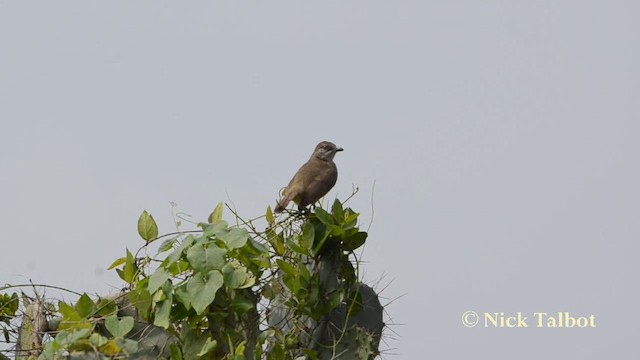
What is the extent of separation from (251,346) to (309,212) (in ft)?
1.84

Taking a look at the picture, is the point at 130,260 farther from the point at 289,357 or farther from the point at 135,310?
the point at 289,357

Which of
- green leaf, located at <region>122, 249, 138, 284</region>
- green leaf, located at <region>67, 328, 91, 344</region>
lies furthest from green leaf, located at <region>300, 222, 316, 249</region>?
green leaf, located at <region>67, 328, 91, 344</region>

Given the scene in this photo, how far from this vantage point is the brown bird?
478 cm

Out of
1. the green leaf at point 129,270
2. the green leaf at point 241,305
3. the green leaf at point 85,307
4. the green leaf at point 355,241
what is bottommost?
the green leaf at point 85,307

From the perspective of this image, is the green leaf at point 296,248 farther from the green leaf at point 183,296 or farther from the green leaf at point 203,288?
the green leaf at point 183,296

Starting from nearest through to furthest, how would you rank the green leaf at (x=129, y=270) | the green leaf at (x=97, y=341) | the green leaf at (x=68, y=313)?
the green leaf at (x=97, y=341) < the green leaf at (x=68, y=313) < the green leaf at (x=129, y=270)

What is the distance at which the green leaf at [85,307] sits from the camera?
455 centimetres

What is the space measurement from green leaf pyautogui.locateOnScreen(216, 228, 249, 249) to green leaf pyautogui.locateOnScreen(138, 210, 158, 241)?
1.10ft

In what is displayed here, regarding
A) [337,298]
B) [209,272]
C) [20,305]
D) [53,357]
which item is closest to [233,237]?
[209,272]

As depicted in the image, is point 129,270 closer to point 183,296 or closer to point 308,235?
point 183,296

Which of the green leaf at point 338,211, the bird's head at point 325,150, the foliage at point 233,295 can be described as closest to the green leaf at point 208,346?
the foliage at point 233,295

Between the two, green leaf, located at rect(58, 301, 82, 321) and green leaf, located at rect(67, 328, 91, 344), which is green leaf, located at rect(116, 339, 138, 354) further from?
green leaf, located at rect(58, 301, 82, 321)

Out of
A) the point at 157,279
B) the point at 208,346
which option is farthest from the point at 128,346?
the point at 157,279

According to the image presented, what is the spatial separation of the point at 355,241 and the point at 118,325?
87 cm
